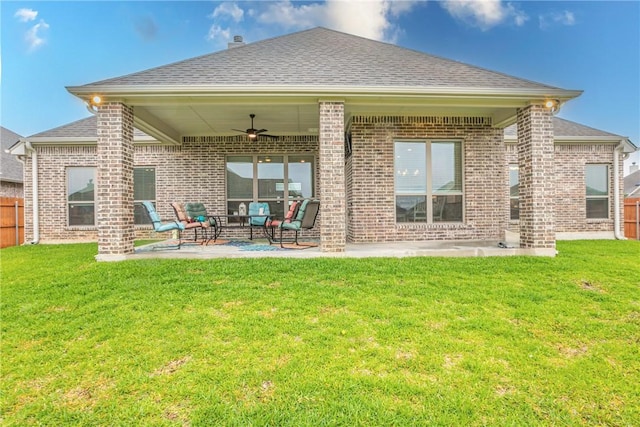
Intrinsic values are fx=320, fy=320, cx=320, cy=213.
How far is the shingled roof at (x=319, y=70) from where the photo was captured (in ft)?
18.8

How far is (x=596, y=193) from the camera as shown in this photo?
1002cm

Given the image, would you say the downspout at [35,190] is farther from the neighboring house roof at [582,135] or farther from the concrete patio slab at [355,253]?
the neighboring house roof at [582,135]

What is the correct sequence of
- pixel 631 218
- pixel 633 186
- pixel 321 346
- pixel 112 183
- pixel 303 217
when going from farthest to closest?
pixel 633 186
pixel 631 218
pixel 303 217
pixel 112 183
pixel 321 346

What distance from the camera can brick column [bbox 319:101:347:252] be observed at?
18.8 feet

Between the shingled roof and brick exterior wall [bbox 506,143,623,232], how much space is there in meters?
5.08

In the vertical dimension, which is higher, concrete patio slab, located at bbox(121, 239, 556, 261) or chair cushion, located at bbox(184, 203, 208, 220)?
chair cushion, located at bbox(184, 203, 208, 220)

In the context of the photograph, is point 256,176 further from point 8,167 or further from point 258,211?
point 8,167

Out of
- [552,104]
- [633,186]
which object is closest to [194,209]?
[552,104]

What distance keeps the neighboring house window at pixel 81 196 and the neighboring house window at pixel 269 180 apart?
4.28 m

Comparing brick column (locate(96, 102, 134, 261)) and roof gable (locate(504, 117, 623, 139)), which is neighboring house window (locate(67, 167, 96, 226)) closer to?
brick column (locate(96, 102, 134, 261))

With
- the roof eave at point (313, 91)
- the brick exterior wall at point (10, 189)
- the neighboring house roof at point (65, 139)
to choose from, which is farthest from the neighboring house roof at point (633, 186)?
the brick exterior wall at point (10, 189)

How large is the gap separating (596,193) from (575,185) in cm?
82

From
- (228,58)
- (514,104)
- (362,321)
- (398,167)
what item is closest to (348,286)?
(362,321)

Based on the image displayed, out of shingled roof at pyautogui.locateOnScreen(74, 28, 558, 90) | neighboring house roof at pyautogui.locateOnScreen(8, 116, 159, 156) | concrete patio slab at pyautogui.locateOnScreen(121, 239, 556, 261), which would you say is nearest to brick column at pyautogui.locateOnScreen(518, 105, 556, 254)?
concrete patio slab at pyautogui.locateOnScreen(121, 239, 556, 261)
